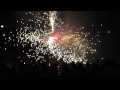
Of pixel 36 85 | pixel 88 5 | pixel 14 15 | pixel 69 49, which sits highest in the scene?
pixel 14 15

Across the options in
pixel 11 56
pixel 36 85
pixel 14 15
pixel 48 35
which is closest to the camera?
pixel 36 85

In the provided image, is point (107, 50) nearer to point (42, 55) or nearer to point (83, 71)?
point (42, 55)

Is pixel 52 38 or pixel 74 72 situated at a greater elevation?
pixel 52 38

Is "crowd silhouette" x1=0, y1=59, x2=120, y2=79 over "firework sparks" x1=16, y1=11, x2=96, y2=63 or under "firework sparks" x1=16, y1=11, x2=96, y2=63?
under

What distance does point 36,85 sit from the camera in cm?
531

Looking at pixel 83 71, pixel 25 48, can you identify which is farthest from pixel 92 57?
pixel 83 71

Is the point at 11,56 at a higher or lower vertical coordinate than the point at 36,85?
higher

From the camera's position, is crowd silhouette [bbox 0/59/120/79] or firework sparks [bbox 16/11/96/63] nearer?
crowd silhouette [bbox 0/59/120/79]

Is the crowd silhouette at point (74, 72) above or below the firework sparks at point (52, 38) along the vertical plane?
below

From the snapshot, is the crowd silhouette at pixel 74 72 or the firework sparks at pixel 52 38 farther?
the firework sparks at pixel 52 38

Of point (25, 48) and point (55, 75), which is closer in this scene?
point (55, 75)

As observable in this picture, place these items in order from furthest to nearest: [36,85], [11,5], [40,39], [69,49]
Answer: [69,49] < [40,39] < [11,5] < [36,85]

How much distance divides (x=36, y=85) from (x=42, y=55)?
1227 cm

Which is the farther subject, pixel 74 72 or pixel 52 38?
pixel 52 38
